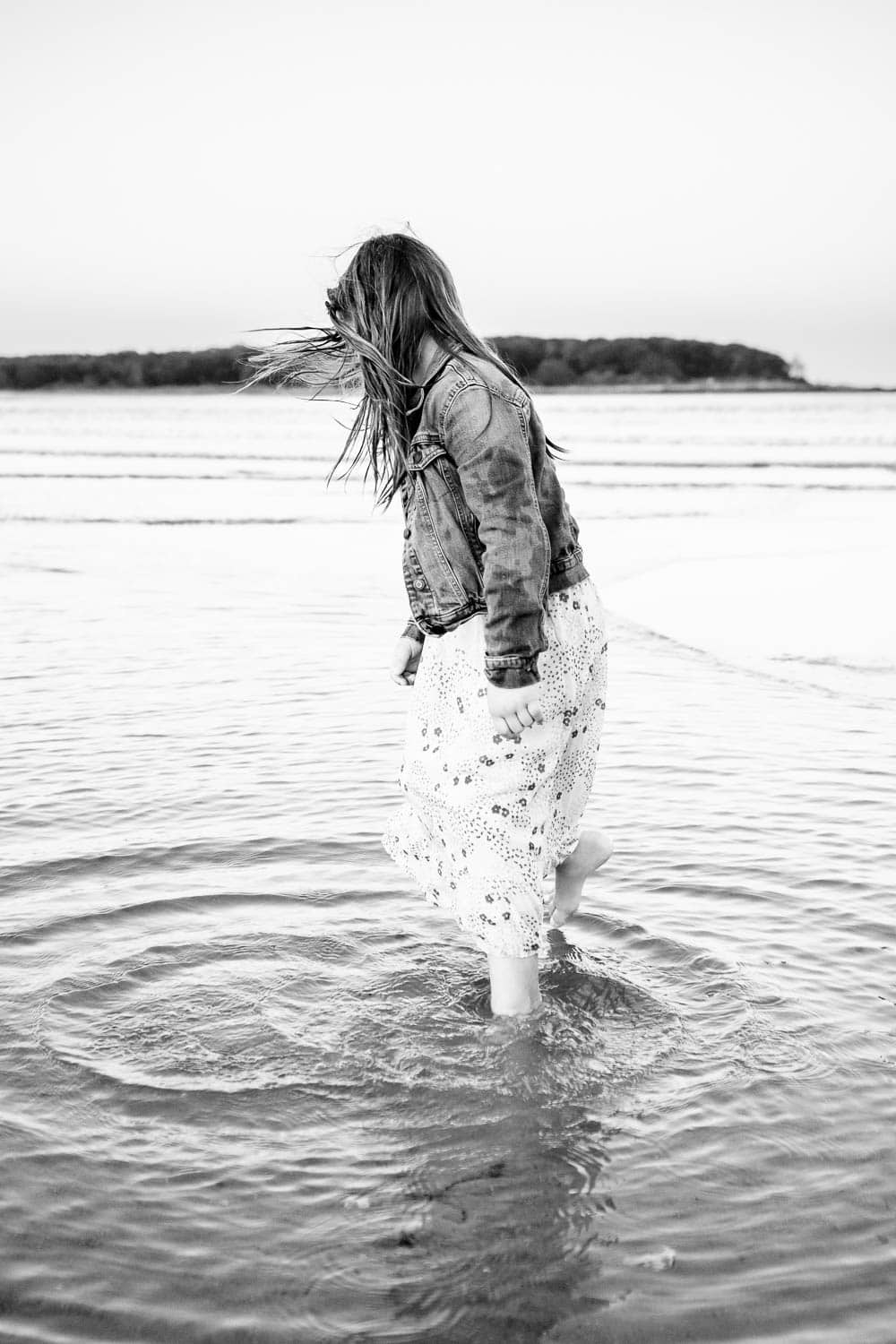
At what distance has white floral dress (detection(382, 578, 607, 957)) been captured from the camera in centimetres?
307

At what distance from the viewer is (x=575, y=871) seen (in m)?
3.78

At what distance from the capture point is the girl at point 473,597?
2.85 meters

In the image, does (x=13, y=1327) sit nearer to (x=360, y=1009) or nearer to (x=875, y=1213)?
(x=360, y=1009)

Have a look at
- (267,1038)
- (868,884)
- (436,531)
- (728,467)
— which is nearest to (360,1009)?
(267,1038)

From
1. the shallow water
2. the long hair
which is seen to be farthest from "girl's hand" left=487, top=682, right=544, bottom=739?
the shallow water

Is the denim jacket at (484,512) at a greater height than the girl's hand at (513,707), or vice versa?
the denim jacket at (484,512)

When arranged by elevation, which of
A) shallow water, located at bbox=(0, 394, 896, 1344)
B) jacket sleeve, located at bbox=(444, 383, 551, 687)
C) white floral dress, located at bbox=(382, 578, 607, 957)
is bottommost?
shallow water, located at bbox=(0, 394, 896, 1344)

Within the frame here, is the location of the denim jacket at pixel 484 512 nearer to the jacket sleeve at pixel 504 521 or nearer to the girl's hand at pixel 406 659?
the jacket sleeve at pixel 504 521

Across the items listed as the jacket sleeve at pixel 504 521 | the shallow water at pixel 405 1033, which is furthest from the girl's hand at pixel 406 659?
the shallow water at pixel 405 1033

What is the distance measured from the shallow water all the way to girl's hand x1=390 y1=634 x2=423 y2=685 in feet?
2.62

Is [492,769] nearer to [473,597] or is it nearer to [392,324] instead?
[473,597]

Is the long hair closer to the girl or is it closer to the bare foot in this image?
the girl

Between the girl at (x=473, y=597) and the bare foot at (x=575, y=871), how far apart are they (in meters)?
0.34

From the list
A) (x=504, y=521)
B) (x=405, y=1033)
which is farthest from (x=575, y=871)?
(x=504, y=521)
